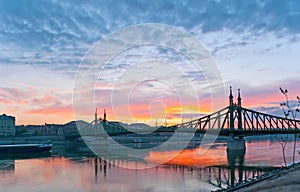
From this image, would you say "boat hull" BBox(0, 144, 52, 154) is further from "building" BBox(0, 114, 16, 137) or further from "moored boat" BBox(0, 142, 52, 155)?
"building" BBox(0, 114, 16, 137)

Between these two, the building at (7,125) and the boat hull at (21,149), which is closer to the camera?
the boat hull at (21,149)

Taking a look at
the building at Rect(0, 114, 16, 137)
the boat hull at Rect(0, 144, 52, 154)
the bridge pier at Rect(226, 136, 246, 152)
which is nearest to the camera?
the bridge pier at Rect(226, 136, 246, 152)

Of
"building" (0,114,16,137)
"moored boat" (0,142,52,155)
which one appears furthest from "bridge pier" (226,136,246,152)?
→ "building" (0,114,16,137)

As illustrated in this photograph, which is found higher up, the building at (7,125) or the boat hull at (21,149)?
the building at (7,125)

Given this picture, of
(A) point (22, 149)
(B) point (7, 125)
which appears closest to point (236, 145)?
(A) point (22, 149)

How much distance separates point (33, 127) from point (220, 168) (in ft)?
388

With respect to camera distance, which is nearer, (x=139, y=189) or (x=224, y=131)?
(x=139, y=189)

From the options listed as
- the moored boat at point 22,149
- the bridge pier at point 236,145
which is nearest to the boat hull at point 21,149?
the moored boat at point 22,149

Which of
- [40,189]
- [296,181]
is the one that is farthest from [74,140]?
[296,181]

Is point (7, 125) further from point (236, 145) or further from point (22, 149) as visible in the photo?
point (236, 145)

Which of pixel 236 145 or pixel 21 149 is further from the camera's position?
pixel 21 149

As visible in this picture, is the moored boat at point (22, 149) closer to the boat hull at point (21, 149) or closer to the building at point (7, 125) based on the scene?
the boat hull at point (21, 149)

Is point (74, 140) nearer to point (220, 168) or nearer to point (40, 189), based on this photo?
point (220, 168)

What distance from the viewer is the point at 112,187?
26.0m
